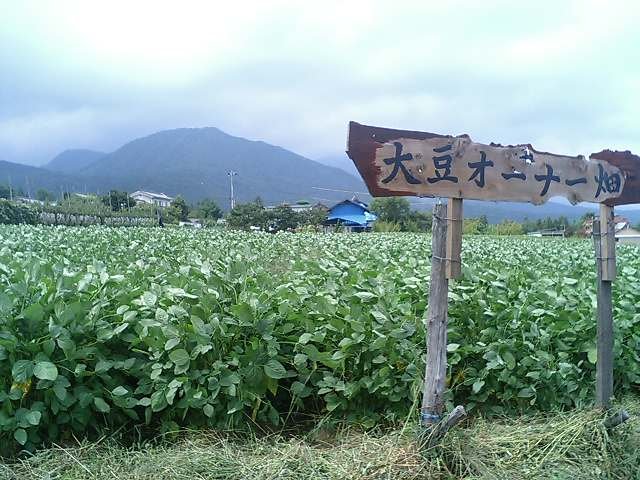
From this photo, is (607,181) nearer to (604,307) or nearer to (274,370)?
(604,307)

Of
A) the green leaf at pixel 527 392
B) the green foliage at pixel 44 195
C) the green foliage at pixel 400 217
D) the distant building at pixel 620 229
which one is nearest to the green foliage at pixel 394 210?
the green foliage at pixel 400 217

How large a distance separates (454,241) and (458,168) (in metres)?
0.38

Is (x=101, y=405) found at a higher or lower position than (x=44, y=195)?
lower

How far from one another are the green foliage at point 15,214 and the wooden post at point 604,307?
36.2m

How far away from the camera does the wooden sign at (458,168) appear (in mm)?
2439

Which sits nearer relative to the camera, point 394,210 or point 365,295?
point 365,295

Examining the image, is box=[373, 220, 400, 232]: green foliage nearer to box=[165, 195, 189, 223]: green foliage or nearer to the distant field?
box=[165, 195, 189, 223]: green foliage

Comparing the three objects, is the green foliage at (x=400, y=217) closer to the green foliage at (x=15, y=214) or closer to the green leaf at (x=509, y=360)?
the green foliage at (x=15, y=214)

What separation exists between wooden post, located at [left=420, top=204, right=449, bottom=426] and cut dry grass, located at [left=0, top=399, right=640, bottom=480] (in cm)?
17

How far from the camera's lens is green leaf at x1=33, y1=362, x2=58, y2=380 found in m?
2.36

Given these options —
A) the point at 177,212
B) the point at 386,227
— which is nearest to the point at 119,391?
the point at 386,227

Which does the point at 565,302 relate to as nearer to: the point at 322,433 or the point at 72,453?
the point at 322,433

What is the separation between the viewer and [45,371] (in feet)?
7.80

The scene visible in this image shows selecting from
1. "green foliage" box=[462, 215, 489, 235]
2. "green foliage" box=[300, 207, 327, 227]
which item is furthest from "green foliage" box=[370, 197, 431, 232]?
"green foliage" box=[300, 207, 327, 227]
